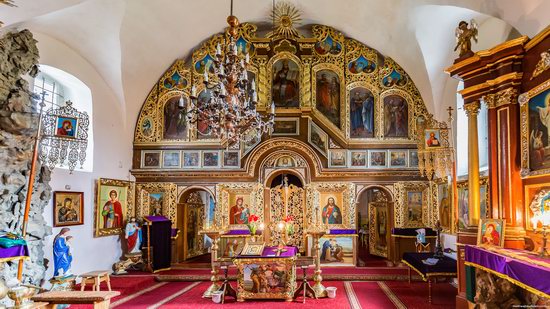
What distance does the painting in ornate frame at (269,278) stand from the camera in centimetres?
851

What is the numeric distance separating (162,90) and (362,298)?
8959 mm

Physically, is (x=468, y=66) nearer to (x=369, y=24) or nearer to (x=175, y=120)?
(x=369, y=24)

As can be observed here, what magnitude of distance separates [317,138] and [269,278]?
18.8 feet

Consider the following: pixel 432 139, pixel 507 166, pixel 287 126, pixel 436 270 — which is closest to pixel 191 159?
pixel 287 126

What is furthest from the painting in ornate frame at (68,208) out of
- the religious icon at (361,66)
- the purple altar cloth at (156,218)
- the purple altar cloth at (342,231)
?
the religious icon at (361,66)

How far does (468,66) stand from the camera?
24.3 ft

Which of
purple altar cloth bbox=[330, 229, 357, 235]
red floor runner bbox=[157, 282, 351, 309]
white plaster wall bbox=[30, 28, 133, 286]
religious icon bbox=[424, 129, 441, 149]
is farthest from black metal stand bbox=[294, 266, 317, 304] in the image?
white plaster wall bbox=[30, 28, 133, 286]

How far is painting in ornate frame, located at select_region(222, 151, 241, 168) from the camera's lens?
13.3 meters

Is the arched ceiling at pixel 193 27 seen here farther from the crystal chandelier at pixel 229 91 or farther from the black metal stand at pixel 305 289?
the black metal stand at pixel 305 289

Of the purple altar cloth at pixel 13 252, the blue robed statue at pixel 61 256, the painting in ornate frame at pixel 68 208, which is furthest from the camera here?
the painting in ornate frame at pixel 68 208

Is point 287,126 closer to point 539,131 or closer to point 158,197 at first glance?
point 158,197

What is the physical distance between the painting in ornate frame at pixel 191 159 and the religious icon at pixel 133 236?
2.42m

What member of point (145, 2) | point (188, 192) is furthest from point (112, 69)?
point (188, 192)

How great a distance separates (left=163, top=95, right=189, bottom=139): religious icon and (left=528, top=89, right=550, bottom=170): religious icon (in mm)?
9844
